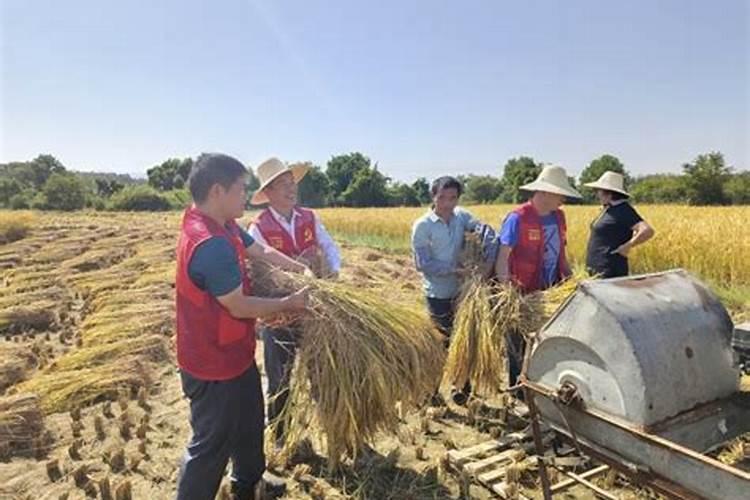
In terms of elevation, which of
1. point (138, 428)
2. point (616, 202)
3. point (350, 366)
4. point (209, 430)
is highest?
point (616, 202)

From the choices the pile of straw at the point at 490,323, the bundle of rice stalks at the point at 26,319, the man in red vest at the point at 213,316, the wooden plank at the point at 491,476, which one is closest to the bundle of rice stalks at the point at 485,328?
the pile of straw at the point at 490,323

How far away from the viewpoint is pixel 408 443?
3.42m

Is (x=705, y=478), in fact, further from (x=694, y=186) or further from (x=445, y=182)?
(x=694, y=186)

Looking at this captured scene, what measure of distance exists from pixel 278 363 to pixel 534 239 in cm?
174

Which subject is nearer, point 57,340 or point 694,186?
point 57,340

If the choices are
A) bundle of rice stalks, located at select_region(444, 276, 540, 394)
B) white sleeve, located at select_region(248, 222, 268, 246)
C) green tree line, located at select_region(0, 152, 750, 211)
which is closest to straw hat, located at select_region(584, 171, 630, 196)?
bundle of rice stalks, located at select_region(444, 276, 540, 394)

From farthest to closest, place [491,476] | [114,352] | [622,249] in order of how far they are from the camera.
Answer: [114,352] → [622,249] → [491,476]

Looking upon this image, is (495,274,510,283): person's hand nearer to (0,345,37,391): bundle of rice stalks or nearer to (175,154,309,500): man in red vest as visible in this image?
(175,154,309,500): man in red vest

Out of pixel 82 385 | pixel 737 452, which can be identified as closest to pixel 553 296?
pixel 737 452

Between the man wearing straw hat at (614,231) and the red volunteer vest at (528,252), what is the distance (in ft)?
3.17

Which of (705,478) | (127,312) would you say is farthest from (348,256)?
(705,478)

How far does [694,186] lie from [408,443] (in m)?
35.2

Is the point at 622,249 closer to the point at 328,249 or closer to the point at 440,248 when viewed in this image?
the point at 440,248

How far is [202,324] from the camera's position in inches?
87.5
